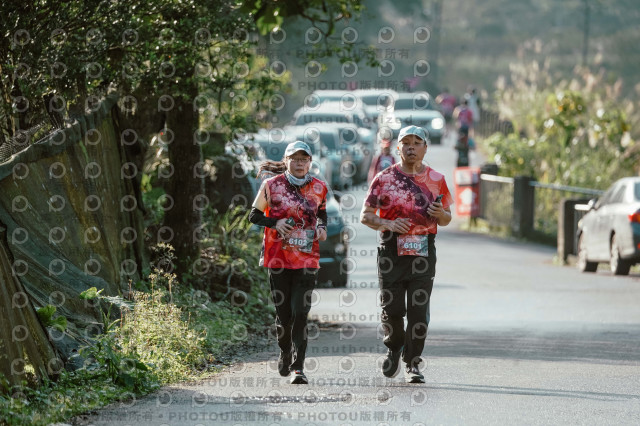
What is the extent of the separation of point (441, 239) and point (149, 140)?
1578cm

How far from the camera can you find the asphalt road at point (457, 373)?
867 cm

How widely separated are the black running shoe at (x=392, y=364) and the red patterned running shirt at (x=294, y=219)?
906mm

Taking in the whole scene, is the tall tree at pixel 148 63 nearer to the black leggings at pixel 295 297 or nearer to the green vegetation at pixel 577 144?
the black leggings at pixel 295 297

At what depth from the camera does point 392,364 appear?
33.6 feet

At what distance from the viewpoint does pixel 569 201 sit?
26.3 metres

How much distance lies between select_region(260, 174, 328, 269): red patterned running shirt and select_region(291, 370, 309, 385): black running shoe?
785mm

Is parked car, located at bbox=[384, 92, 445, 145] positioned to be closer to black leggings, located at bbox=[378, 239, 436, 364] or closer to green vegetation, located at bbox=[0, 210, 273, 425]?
green vegetation, located at bbox=[0, 210, 273, 425]

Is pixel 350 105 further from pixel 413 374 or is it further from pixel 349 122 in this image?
pixel 413 374

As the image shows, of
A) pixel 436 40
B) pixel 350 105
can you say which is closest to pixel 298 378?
pixel 350 105

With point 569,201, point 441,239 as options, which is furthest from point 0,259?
point 441,239

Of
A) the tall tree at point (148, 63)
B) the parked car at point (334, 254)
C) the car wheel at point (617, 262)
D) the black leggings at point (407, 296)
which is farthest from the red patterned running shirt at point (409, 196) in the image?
the car wheel at point (617, 262)

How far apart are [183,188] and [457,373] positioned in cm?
485

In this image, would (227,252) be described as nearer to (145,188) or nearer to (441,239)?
(145,188)

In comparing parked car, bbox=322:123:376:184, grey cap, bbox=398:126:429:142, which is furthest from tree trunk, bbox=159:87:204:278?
parked car, bbox=322:123:376:184
